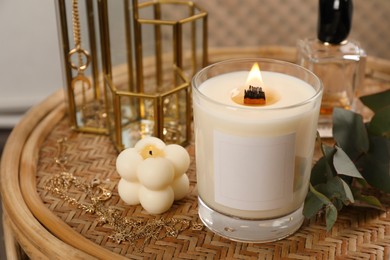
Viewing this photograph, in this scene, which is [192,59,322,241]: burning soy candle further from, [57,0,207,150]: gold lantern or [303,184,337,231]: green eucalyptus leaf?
[57,0,207,150]: gold lantern

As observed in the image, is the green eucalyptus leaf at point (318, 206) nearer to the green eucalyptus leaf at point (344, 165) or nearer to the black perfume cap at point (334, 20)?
the green eucalyptus leaf at point (344, 165)

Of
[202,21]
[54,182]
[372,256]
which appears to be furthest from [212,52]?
[372,256]

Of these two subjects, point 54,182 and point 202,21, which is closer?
point 54,182

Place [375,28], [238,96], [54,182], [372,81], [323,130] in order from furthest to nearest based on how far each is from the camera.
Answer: [375,28]
[372,81]
[323,130]
[54,182]
[238,96]

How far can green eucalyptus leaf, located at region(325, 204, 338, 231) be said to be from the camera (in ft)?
1.93

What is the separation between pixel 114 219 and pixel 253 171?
17 centimetres

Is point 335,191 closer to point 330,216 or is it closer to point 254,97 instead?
point 330,216

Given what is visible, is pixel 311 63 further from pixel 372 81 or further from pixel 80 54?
pixel 80 54

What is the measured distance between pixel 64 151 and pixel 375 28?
3.10ft

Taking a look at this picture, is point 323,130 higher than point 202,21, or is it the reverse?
point 202,21

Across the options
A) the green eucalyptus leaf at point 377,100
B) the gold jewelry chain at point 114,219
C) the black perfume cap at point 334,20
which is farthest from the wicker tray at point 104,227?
the black perfume cap at point 334,20

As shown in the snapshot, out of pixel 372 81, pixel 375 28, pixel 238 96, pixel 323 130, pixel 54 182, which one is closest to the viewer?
pixel 238 96

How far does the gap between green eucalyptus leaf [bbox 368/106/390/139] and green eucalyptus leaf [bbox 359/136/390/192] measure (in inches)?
0.5

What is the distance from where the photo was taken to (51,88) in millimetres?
1527
